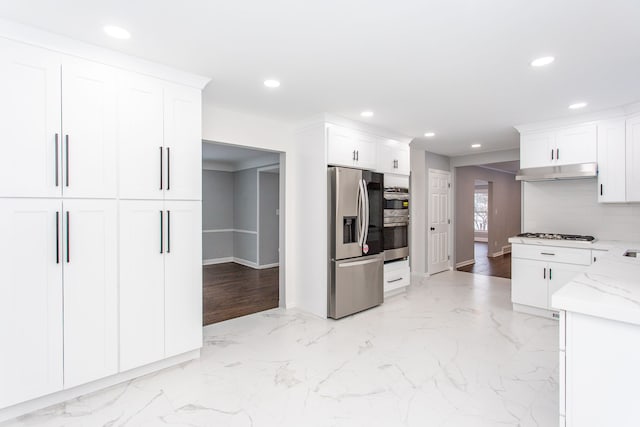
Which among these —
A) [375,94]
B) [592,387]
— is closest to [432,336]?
[592,387]

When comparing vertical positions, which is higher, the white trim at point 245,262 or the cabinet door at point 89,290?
the cabinet door at point 89,290

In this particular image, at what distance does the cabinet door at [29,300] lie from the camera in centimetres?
194

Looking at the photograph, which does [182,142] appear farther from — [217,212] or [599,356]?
[217,212]

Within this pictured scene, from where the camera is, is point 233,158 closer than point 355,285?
No

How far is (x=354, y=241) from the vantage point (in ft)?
12.8

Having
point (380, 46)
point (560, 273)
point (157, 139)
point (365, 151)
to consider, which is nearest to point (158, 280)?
point (157, 139)

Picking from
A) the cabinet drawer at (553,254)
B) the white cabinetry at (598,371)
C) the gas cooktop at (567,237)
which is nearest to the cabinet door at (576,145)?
the gas cooktop at (567,237)

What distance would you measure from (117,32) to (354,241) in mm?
2939

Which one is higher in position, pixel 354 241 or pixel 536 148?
pixel 536 148

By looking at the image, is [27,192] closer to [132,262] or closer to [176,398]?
[132,262]

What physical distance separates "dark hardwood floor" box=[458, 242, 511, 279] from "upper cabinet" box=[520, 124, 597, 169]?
2.76m

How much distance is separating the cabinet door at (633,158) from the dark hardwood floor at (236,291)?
170 inches

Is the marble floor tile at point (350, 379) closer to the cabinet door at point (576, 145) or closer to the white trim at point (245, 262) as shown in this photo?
the cabinet door at point (576, 145)

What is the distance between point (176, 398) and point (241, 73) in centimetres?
251
